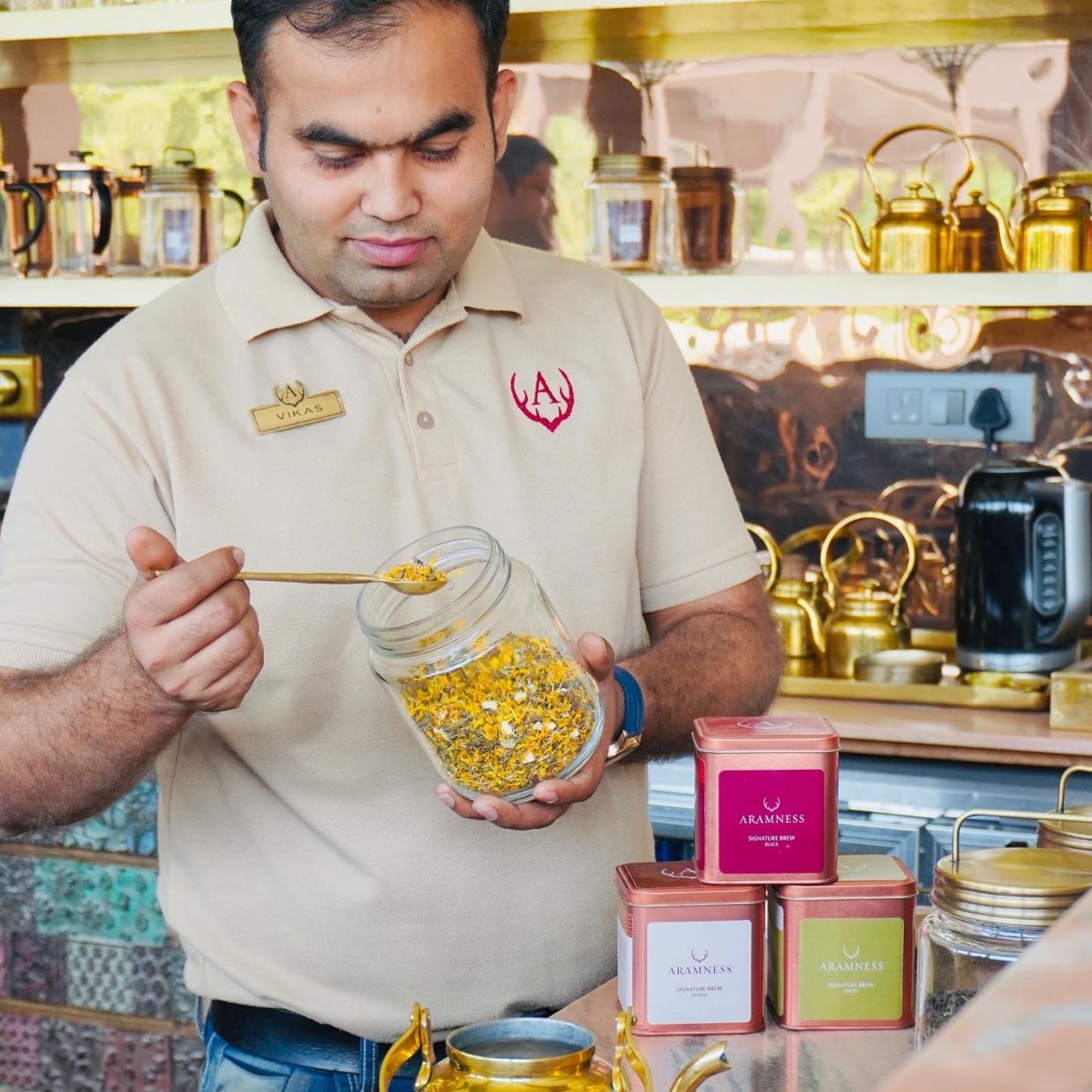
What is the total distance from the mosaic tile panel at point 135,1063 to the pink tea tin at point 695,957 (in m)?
1.72

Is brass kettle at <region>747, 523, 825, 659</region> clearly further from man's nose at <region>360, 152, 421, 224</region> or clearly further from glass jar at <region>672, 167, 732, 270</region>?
man's nose at <region>360, 152, 421, 224</region>

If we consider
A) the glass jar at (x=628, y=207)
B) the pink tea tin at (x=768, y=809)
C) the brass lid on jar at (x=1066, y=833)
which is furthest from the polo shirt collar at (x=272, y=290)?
the glass jar at (x=628, y=207)

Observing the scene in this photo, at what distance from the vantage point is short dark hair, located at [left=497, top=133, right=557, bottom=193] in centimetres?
275

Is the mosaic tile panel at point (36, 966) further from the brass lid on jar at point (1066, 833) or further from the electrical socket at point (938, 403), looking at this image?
the brass lid on jar at point (1066, 833)

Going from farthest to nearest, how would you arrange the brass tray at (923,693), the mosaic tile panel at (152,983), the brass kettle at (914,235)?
the mosaic tile panel at (152,983) → the brass kettle at (914,235) → the brass tray at (923,693)

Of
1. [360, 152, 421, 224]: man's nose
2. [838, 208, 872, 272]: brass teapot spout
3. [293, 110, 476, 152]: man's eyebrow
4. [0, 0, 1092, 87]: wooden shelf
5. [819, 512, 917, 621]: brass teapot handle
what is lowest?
[819, 512, 917, 621]: brass teapot handle

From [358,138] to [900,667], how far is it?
1.37 m

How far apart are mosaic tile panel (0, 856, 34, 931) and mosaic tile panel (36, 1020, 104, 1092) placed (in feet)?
0.57

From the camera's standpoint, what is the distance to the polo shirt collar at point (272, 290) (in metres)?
1.36

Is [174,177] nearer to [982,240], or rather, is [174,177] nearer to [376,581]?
[982,240]

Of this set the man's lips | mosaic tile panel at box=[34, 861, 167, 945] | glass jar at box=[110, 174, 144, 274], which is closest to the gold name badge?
the man's lips

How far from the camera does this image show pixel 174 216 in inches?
105

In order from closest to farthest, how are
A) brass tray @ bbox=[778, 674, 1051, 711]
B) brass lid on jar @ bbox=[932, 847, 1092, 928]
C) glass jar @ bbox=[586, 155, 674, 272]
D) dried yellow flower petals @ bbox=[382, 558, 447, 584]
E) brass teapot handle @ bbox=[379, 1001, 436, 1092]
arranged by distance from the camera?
brass teapot handle @ bbox=[379, 1001, 436, 1092], brass lid on jar @ bbox=[932, 847, 1092, 928], dried yellow flower petals @ bbox=[382, 558, 447, 584], brass tray @ bbox=[778, 674, 1051, 711], glass jar @ bbox=[586, 155, 674, 272]

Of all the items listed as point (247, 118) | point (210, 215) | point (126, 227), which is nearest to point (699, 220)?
point (210, 215)
